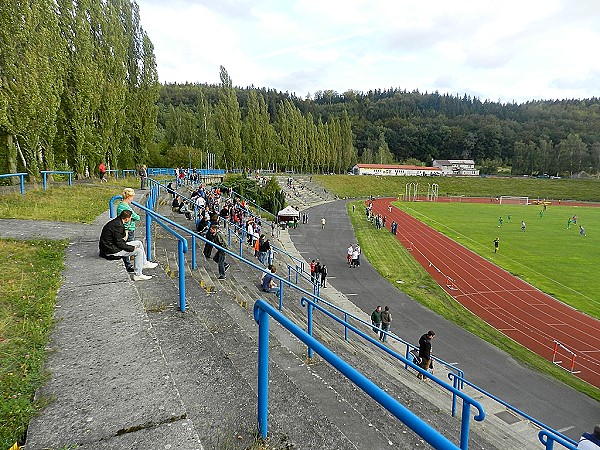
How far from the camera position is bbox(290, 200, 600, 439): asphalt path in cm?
1047

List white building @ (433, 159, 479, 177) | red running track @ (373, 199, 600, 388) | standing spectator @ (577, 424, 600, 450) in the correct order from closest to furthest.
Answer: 1. standing spectator @ (577, 424, 600, 450)
2. red running track @ (373, 199, 600, 388)
3. white building @ (433, 159, 479, 177)

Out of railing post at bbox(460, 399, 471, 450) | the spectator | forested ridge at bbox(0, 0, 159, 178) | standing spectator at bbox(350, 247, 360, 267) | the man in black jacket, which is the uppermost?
forested ridge at bbox(0, 0, 159, 178)

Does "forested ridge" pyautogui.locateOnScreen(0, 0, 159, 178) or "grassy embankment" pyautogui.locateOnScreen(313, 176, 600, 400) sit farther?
"forested ridge" pyautogui.locateOnScreen(0, 0, 159, 178)

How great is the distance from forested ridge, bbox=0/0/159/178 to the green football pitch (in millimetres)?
26041

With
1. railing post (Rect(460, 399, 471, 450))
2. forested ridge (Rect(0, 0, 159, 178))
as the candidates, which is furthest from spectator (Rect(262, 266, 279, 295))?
forested ridge (Rect(0, 0, 159, 178))

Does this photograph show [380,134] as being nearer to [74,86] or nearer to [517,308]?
[74,86]

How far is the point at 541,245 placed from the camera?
32875mm

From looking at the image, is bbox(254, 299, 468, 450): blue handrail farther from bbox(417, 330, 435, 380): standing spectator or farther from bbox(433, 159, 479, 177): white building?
bbox(433, 159, 479, 177): white building

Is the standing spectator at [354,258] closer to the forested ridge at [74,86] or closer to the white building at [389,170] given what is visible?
the forested ridge at [74,86]

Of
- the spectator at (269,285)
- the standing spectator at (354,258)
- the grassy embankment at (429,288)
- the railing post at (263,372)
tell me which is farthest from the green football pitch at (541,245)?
the railing post at (263,372)

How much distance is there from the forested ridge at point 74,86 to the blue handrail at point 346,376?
1642 centimetres

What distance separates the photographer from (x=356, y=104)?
193 metres

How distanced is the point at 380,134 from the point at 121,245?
148 meters

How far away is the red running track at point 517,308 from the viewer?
14.7m
